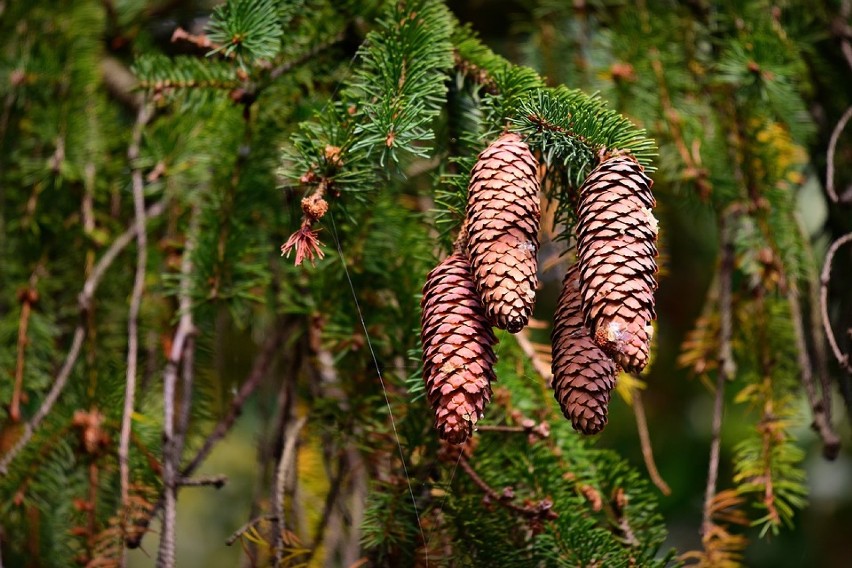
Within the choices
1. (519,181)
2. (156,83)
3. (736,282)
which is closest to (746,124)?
(736,282)

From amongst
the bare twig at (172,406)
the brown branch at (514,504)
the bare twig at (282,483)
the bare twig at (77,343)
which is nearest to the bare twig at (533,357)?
the brown branch at (514,504)

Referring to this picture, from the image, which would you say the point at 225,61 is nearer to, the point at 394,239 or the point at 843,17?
the point at 394,239


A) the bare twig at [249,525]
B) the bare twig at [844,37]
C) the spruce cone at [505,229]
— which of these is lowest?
the bare twig at [249,525]

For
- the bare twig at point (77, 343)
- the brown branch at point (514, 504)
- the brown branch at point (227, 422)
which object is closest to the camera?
the brown branch at point (514, 504)

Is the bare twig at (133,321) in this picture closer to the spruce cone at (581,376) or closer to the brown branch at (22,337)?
the brown branch at (22,337)

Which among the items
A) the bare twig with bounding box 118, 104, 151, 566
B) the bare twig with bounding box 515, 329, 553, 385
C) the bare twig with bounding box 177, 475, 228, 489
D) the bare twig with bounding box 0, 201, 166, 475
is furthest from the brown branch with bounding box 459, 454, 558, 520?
the bare twig with bounding box 0, 201, 166, 475

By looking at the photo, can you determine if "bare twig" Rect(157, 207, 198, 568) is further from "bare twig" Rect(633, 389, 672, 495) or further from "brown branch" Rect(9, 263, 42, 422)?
"bare twig" Rect(633, 389, 672, 495)

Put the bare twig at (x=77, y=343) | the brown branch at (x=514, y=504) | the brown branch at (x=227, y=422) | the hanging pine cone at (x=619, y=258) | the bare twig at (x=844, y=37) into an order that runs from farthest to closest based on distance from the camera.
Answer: the bare twig at (x=844, y=37), the bare twig at (x=77, y=343), the brown branch at (x=227, y=422), the brown branch at (x=514, y=504), the hanging pine cone at (x=619, y=258)
